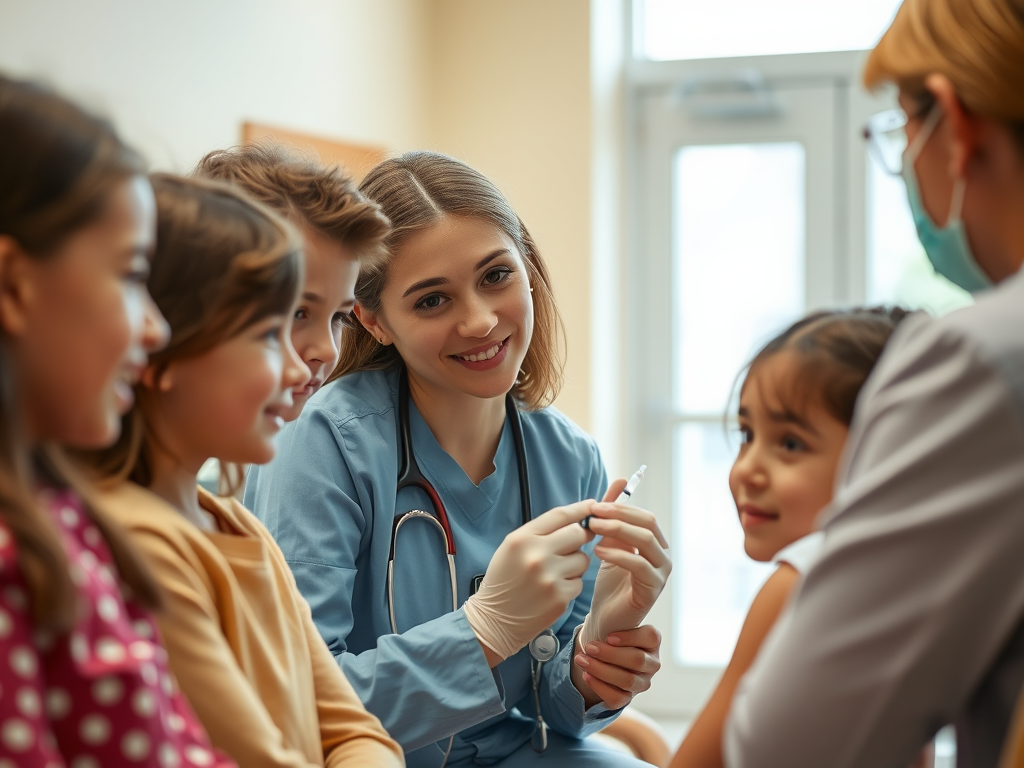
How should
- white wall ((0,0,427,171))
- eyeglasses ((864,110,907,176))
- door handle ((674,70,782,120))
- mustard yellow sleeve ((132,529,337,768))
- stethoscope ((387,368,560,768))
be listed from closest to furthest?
1. mustard yellow sleeve ((132,529,337,768))
2. eyeglasses ((864,110,907,176))
3. stethoscope ((387,368,560,768))
4. white wall ((0,0,427,171))
5. door handle ((674,70,782,120))

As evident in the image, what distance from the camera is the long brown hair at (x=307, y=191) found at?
1393mm

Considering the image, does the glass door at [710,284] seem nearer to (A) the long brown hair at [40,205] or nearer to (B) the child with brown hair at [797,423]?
(B) the child with brown hair at [797,423]

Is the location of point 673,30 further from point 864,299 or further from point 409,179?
point 409,179

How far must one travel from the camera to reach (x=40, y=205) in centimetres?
71

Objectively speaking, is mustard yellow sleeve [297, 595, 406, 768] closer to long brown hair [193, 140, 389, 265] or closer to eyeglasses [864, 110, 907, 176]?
long brown hair [193, 140, 389, 265]

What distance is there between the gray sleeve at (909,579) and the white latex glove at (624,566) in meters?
0.58

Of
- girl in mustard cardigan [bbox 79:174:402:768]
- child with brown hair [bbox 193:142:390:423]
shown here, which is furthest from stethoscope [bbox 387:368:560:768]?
girl in mustard cardigan [bbox 79:174:402:768]

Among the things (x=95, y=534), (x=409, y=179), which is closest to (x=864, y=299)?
(x=409, y=179)

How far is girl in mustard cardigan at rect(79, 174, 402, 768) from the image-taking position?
3.00ft

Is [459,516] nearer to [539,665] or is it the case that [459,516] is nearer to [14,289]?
[539,665]

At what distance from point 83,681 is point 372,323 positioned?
1.04 m

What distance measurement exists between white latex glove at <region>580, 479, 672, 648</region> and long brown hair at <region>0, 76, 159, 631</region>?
81cm

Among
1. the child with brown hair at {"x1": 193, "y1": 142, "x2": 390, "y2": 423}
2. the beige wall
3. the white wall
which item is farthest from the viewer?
the beige wall

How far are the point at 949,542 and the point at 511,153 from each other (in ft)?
10.6
